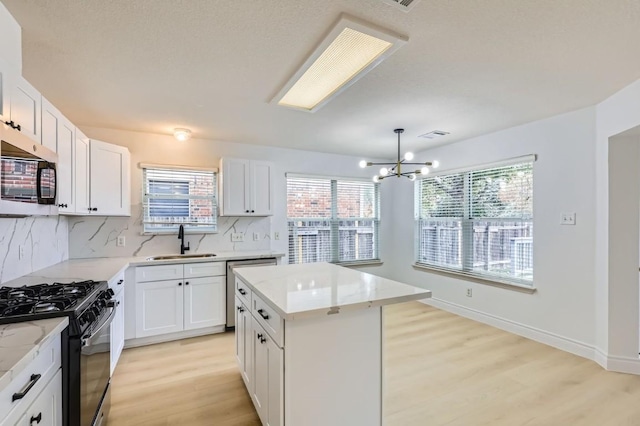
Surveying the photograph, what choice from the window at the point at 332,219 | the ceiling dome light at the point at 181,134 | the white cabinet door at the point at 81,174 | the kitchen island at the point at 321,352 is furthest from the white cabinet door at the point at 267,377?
the window at the point at 332,219

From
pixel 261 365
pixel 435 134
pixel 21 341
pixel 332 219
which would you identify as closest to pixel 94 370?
pixel 21 341

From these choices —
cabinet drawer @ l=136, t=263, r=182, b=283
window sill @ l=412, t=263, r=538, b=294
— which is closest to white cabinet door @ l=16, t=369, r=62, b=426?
cabinet drawer @ l=136, t=263, r=182, b=283

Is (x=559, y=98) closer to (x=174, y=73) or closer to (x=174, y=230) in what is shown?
(x=174, y=73)

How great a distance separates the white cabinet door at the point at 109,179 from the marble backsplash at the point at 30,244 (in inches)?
17.0

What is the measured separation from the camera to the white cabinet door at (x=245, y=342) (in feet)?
7.13

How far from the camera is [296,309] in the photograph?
1490 mm

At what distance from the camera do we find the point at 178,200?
4004 millimetres

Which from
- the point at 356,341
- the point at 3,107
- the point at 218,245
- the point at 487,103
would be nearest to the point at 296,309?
the point at 356,341

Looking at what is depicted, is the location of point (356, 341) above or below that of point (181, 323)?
above

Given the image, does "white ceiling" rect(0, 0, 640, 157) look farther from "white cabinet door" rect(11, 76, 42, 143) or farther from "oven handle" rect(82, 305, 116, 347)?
"oven handle" rect(82, 305, 116, 347)

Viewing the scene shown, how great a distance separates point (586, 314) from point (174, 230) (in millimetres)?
4737

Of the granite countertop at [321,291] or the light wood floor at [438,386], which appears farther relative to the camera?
the light wood floor at [438,386]

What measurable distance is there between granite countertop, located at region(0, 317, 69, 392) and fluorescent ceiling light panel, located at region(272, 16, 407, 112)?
2005mm

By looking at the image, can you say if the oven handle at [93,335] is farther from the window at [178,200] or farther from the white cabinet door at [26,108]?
the window at [178,200]
